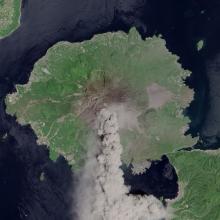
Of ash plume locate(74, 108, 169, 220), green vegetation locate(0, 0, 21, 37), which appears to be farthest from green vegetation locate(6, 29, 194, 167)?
green vegetation locate(0, 0, 21, 37)

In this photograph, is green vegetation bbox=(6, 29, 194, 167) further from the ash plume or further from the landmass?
the ash plume

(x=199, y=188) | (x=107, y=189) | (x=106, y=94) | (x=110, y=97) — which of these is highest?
(x=106, y=94)

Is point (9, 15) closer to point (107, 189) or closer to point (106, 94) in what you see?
point (106, 94)

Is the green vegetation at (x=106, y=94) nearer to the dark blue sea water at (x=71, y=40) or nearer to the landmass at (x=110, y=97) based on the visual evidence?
the landmass at (x=110, y=97)

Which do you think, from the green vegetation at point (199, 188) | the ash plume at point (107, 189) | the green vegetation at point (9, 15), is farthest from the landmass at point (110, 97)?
the green vegetation at point (9, 15)

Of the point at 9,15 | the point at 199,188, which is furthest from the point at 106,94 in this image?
the point at 199,188
